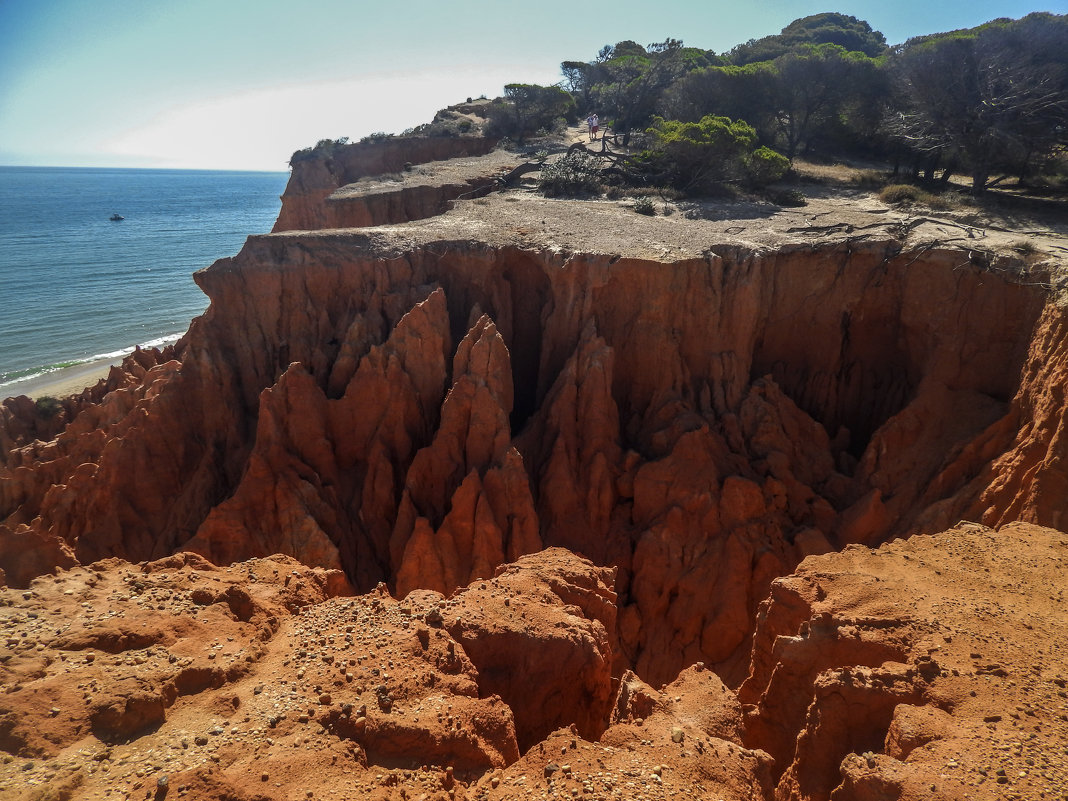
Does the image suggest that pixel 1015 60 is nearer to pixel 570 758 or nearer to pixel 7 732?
pixel 570 758

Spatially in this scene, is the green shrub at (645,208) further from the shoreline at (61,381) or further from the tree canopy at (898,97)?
the shoreline at (61,381)

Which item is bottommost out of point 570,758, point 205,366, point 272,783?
point 570,758

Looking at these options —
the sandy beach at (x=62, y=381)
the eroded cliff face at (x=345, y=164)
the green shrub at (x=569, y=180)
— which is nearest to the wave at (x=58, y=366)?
the sandy beach at (x=62, y=381)

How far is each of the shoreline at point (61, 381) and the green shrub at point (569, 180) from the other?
2581cm

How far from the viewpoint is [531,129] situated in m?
38.1

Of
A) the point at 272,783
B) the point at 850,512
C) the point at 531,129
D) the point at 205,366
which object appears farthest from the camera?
the point at 531,129

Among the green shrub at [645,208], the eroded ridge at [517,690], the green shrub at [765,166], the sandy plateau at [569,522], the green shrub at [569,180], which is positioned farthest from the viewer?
the green shrub at [569,180]

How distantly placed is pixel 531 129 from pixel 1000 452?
107ft

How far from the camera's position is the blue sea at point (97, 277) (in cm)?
4122

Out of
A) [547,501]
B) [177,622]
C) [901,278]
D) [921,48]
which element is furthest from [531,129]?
[177,622]

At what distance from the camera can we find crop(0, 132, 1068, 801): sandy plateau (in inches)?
219

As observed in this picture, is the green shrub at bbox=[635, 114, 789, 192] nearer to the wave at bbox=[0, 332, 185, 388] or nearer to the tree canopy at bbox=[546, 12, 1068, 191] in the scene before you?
→ the tree canopy at bbox=[546, 12, 1068, 191]

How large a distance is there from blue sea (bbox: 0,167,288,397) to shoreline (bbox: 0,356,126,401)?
0.90 m

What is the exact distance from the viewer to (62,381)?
3569 centimetres
